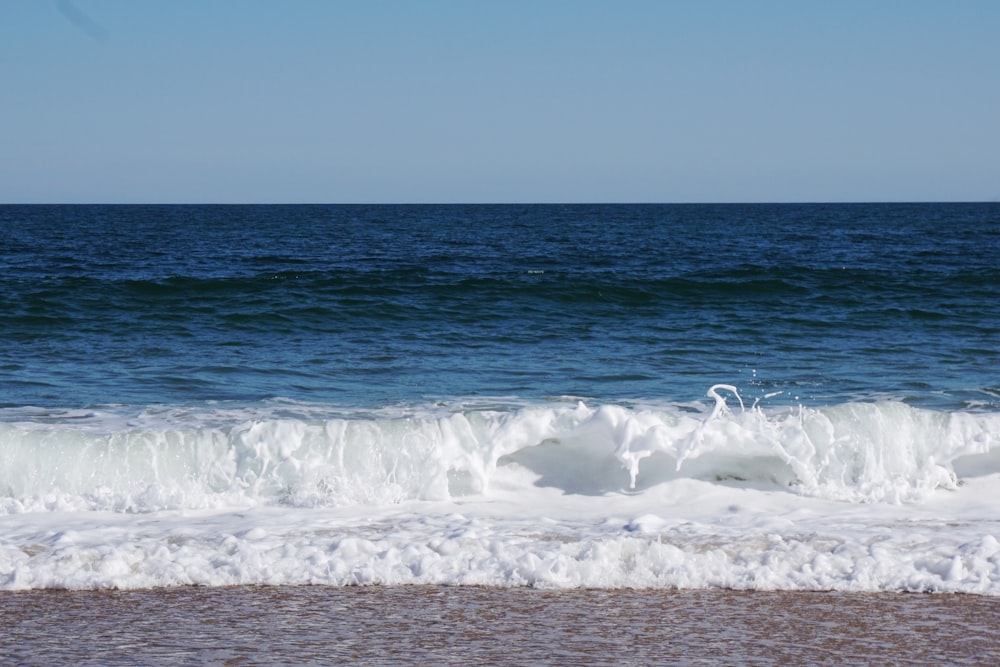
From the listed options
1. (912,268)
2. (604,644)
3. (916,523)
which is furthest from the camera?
(912,268)

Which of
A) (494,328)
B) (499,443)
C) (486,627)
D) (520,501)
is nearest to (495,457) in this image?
(499,443)

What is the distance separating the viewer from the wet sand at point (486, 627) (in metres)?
4.31

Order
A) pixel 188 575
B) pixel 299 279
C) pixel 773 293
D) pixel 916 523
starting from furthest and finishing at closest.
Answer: pixel 299 279 < pixel 773 293 < pixel 916 523 < pixel 188 575

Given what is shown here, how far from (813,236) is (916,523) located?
36601mm

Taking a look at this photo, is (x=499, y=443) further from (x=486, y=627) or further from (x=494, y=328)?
(x=494, y=328)

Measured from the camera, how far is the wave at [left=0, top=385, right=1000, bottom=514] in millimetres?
6945

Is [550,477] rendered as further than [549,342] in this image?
No

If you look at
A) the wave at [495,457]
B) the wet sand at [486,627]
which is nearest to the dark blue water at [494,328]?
the wave at [495,457]

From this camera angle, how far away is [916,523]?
621 centimetres

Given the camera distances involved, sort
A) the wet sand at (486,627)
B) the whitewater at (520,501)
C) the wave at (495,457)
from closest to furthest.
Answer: the wet sand at (486,627)
the whitewater at (520,501)
the wave at (495,457)

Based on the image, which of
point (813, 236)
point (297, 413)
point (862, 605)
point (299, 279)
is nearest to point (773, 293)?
point (299, 279)

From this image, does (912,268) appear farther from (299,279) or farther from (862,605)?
(862,605)

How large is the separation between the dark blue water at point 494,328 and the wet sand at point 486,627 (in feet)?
14.9

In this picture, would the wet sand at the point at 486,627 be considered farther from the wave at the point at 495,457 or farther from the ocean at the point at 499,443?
the wave at the point at 495,457
